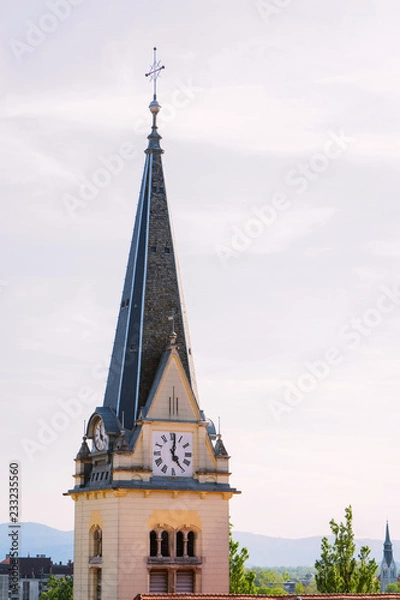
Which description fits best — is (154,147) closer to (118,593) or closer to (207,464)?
(207,464)

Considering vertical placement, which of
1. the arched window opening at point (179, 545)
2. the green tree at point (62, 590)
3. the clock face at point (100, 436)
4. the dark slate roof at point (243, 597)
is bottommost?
the green tree at point (62, 590)

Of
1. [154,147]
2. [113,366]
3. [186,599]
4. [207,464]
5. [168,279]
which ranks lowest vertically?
[186,599]

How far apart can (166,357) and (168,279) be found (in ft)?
17.1

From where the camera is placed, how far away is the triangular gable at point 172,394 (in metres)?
63.8

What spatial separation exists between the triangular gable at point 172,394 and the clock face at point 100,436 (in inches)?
127

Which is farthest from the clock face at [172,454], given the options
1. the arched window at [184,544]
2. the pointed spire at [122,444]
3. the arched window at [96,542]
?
the arched window at [96,542]

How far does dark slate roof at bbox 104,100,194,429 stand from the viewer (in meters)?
64.8

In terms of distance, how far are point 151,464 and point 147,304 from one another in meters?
9.41

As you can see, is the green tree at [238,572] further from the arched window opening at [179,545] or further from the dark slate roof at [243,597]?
the dark slate roof at [243,597]

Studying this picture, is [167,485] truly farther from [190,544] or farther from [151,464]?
[190,544]

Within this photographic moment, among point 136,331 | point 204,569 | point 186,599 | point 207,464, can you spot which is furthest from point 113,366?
point 186,599

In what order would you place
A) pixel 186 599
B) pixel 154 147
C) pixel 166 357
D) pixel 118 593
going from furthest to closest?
pixel 154 147, pixel 166 357, pixel 118 593, pixel 186 599

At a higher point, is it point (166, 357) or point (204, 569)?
point (166, 357)

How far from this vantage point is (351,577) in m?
73.6
